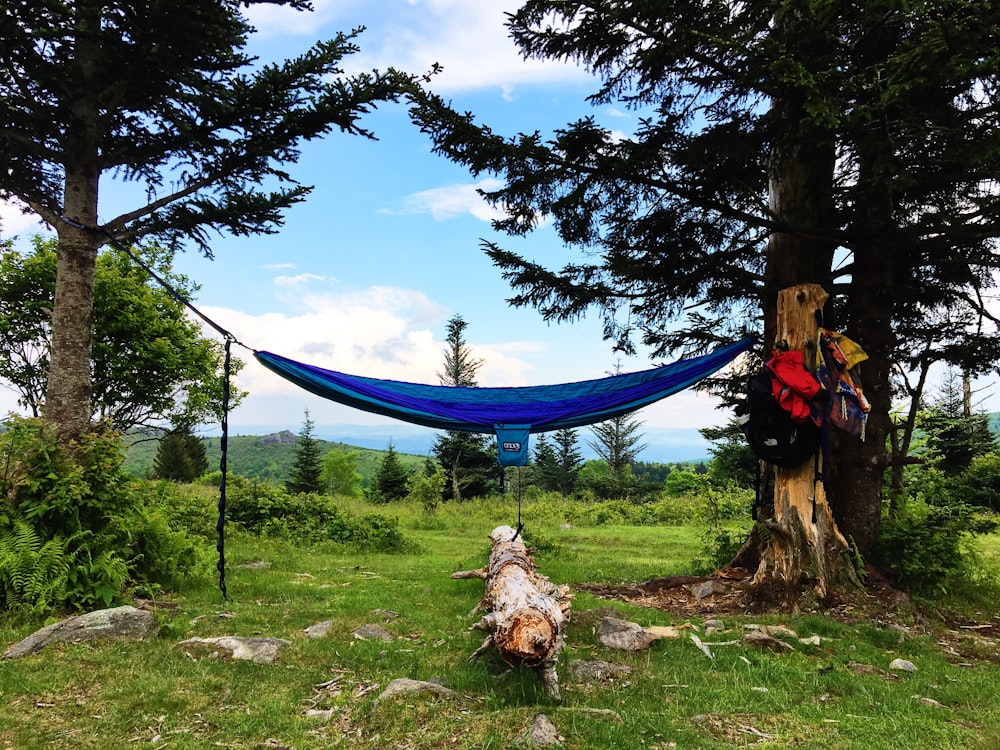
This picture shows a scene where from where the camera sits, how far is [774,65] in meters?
3.19

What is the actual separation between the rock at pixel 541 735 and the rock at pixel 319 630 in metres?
1.77

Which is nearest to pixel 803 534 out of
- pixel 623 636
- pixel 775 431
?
pixel 775 431

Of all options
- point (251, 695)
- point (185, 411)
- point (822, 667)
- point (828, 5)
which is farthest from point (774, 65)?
point (185, 411)

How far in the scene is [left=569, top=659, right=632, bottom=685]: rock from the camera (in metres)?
2.87

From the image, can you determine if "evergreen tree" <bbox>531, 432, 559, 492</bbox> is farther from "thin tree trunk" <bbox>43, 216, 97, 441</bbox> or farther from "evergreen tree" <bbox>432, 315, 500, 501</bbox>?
"thin tree trunk" <bbox>43, 216, 97, 441</bbox>

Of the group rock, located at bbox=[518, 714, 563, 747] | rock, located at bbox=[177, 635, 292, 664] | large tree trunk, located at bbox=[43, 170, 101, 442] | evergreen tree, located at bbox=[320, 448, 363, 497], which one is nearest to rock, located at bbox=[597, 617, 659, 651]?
rock, located at bbox=[518, 714, 563, 747]

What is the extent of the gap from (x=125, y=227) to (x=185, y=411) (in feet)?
32.3

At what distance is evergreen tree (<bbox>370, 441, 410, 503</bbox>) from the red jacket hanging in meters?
16.8

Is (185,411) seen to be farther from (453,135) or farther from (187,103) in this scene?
(453,135)

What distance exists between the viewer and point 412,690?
261cm

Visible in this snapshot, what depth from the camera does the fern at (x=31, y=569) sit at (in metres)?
3.74

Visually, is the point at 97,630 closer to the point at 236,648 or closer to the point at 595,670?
the point at 236,648

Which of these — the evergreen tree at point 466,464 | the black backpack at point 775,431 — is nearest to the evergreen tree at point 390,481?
the evergreen tree at point 466,464

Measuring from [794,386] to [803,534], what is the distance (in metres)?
1.13
